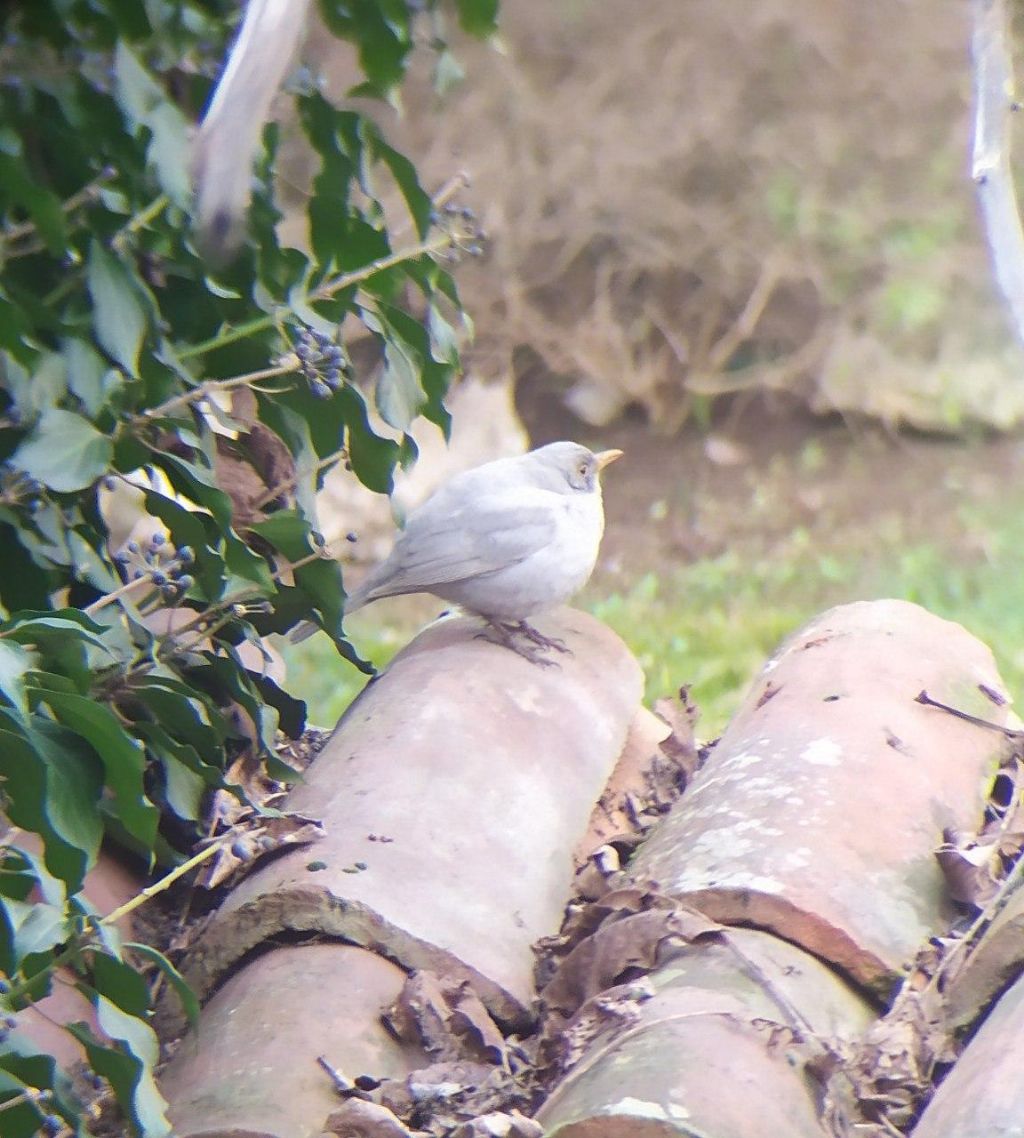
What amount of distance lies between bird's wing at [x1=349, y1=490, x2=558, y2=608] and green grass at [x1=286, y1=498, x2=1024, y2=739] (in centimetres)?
176

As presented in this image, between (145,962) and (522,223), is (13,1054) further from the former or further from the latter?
(522,223)

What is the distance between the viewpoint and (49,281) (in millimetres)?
2564

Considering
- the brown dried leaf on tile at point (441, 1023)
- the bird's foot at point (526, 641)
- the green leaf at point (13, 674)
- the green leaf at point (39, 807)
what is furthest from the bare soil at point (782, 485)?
the green leaf at point (13, 674)

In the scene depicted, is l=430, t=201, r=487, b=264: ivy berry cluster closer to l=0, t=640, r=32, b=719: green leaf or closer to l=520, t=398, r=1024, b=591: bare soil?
l=0, t=640, r=32, b=719: green leaf

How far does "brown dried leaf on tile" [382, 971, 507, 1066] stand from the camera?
77.2 inches

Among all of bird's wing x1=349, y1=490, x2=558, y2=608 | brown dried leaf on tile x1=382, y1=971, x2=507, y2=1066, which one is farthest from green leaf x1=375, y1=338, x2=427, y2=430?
bird's wing x1=349, y1=490, x2=558, y2=608

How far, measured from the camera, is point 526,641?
3.06 meters

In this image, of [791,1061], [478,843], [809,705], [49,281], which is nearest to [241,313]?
[49,281]

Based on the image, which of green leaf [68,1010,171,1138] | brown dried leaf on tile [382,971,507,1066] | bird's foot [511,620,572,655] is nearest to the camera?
green leaf [68,1010,171,1138]

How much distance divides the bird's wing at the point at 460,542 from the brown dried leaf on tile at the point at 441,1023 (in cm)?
154

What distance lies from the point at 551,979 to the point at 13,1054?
70 cm

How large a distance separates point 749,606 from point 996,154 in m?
5.19

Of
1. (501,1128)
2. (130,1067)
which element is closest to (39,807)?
(130,1067)

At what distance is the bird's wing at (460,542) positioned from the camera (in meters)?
3.49
